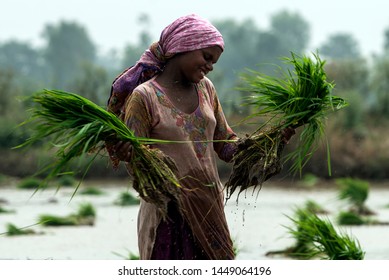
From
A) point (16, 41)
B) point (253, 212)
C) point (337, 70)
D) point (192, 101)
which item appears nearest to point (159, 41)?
point (192, 101)

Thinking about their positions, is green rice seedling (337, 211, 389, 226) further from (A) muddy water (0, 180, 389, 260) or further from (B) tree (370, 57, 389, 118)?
(B) tree (370, 57, 389, 118)

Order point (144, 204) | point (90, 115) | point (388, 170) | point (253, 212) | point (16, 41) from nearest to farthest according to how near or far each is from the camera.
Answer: point (90, 115)
point (144, 204)
point (253, 212)
point (388, 170)
point (16, 41)

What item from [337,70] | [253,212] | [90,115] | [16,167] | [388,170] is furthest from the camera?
[337,70]

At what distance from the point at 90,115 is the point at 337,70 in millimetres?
36786

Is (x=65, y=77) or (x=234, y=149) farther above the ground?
(x=65, y=77)

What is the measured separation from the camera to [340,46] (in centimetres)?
12494

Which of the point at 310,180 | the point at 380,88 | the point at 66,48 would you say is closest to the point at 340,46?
the point at 66,48

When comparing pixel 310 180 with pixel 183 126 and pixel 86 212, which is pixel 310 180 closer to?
pixel 86 212

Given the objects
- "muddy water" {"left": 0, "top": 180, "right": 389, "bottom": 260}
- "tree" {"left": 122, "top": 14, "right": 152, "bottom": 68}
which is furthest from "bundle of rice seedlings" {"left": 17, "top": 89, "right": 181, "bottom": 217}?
"tree" {"left": 122, "top": 14, "right": 152, "bottom": 68}

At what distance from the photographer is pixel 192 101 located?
5.39 metres

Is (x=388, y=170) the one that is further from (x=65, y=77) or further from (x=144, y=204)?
(x=65, y=77)

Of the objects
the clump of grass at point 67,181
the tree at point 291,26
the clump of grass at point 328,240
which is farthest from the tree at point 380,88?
the tree at point 291,26

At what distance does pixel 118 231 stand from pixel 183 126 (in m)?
9.61

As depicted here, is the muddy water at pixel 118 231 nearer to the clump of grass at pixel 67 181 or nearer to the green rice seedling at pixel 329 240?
the green rice seedling at pixel 329 240
